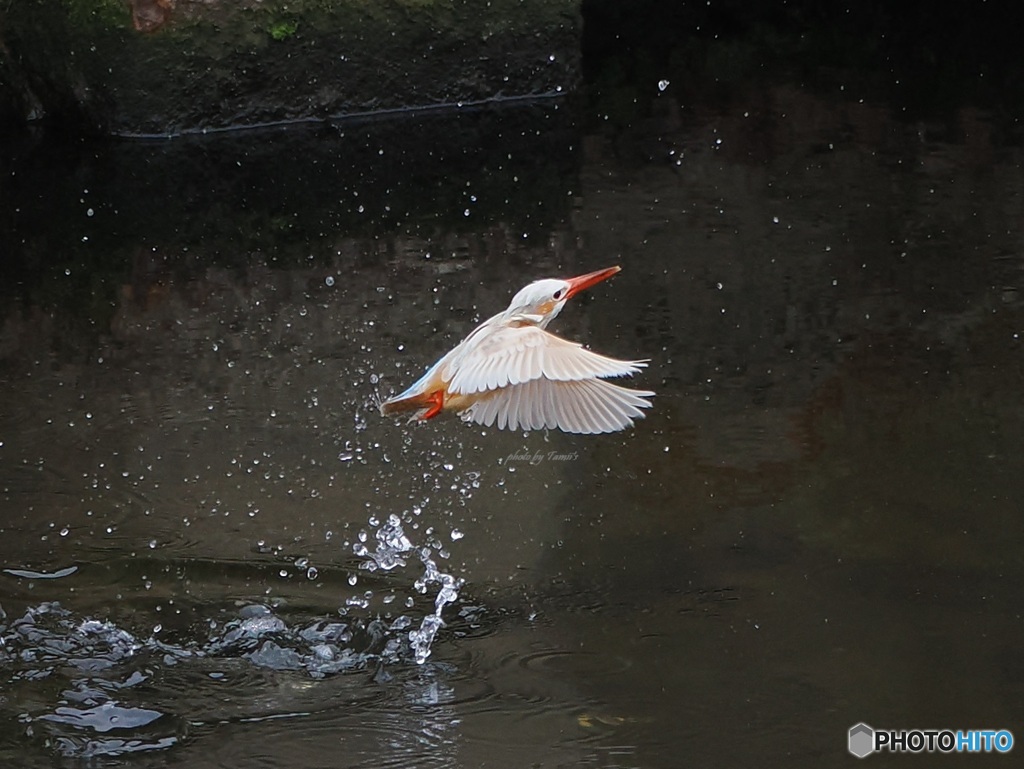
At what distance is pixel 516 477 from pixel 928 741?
4.86 feet

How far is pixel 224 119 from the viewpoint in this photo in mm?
7398

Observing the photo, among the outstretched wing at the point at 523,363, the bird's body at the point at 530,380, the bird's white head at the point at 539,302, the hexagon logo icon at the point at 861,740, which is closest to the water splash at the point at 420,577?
the bird's body at the point at 530,380

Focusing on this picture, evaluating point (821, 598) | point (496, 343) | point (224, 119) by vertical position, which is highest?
point (224, 119)

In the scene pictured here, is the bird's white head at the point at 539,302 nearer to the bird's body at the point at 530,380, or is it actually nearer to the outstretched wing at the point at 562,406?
the bird's body at the point at 530,380

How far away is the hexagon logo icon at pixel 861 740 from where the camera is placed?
2791 mm

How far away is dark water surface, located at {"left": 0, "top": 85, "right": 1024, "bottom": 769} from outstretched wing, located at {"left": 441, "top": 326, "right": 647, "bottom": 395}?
1.97 ft

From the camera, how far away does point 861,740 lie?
2818 mm

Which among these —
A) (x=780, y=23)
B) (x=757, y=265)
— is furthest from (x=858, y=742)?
(x=780, y=23)

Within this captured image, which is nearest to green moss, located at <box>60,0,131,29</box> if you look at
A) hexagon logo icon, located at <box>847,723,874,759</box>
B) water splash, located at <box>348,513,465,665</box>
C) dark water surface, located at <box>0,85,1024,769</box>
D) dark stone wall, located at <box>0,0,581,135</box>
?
dark stone wall, located at <box>0,0,581,135</box>

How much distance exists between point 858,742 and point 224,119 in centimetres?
550

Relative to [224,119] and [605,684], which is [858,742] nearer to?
[605,684]
